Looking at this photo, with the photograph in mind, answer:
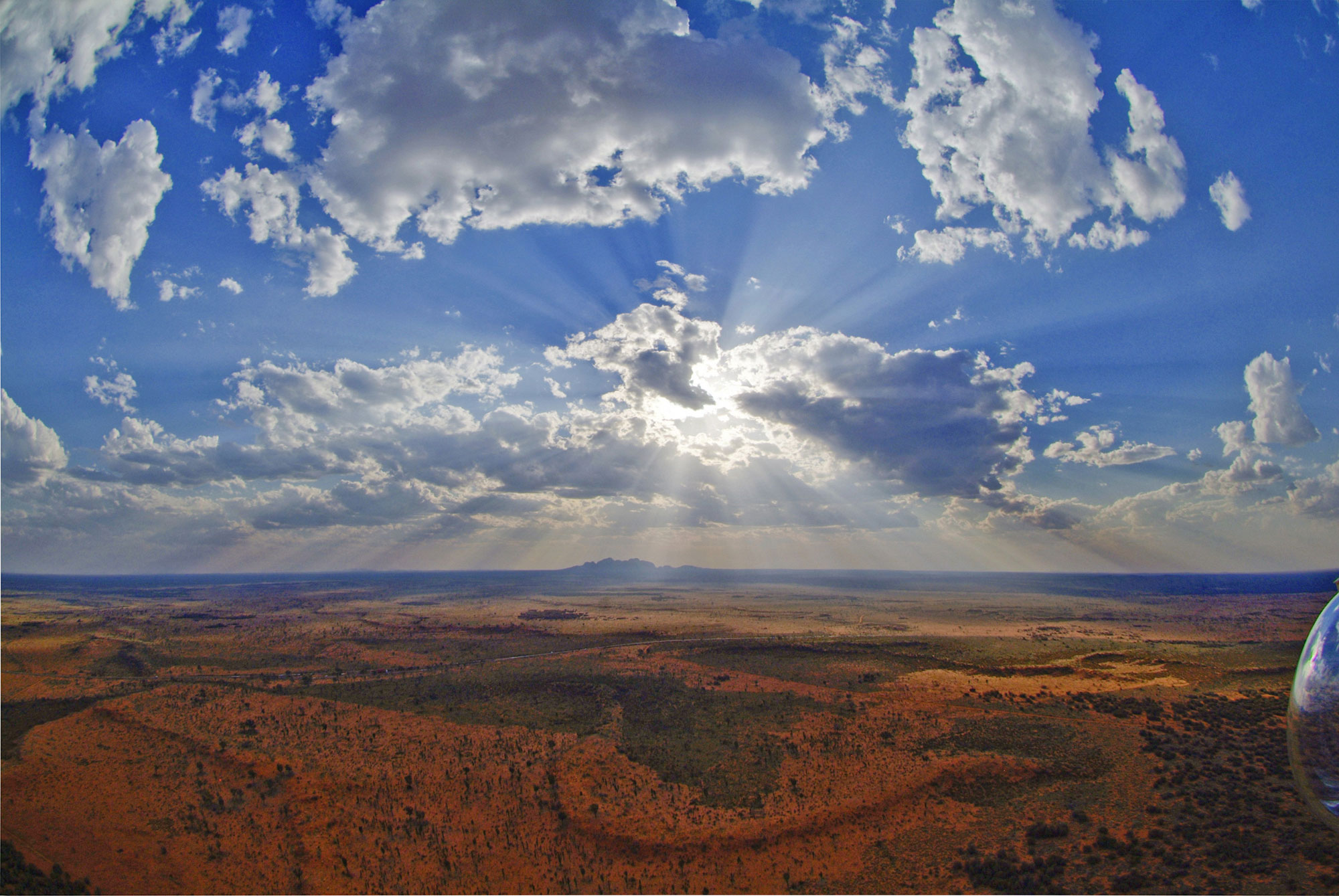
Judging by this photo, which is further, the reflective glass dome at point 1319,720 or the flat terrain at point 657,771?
the flat terrain at point 657,771

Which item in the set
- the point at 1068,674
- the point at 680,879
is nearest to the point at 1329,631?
the point at 680,879

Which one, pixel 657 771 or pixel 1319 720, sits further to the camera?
pixel 657 771

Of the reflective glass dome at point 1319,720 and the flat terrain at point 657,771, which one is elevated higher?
the reflective glass dome at point 1319,720

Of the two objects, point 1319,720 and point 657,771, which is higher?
point 1319,720

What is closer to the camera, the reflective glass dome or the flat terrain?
the reflective glass dome

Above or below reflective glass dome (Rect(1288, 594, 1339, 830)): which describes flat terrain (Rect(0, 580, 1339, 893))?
below
